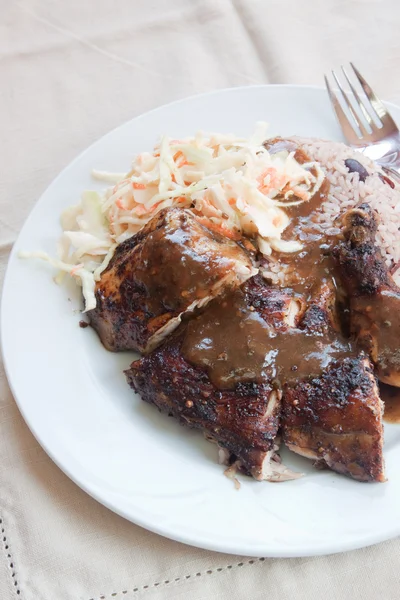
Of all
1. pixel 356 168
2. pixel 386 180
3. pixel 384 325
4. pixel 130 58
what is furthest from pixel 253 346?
pixel 130 58

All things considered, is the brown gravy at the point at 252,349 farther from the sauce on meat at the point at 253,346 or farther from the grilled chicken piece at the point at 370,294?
the grilled chicken piece at the point at 370,294

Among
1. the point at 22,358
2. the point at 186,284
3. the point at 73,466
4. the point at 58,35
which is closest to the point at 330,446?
the point at 186,284

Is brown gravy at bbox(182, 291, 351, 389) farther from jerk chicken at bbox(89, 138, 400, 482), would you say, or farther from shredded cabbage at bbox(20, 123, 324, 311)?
shredded cabbage at bbox(20, 123, 324, 311)

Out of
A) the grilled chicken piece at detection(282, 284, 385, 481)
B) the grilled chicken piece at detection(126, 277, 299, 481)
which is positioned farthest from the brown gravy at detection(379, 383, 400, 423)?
the grilled chicken piece at detection(126, 277, 299, 481)

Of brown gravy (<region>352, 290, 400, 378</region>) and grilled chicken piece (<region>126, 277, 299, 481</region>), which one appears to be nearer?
grilled chicken piece (<region>126, 277, 299, 481</region>)

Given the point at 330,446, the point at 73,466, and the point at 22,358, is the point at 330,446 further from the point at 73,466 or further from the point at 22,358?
the point at 22,358

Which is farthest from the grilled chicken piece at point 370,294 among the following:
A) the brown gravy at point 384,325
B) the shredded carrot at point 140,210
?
the shredded carrot at point 140,210
